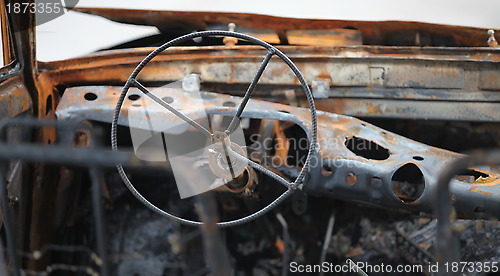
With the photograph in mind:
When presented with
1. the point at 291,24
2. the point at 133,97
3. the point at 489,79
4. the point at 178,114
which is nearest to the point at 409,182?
the point at 489,79

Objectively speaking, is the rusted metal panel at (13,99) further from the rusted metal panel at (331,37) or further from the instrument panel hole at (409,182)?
the instrument panel hole at (409,182)

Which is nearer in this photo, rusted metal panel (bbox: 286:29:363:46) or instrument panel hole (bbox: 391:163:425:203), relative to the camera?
instrument panel hole (bbox: 391:163:425:203)

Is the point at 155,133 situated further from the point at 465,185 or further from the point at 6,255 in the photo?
the point at 465,185

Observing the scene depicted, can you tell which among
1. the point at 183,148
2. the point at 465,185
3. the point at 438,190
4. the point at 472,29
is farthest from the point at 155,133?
the point at 472,29

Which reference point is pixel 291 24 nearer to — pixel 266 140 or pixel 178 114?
pixel 266 140

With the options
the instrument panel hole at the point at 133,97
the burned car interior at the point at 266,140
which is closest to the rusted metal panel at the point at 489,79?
the burned car interior at the point at 266,140

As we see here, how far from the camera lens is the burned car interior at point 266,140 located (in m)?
2.15

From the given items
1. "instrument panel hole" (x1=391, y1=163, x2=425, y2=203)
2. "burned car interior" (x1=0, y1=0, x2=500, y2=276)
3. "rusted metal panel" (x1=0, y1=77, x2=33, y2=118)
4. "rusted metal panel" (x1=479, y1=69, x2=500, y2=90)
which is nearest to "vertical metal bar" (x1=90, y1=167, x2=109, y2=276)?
"burned car interior" (x1=0, y1=0, x2=500, y2=276)

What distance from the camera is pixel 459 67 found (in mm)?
2480

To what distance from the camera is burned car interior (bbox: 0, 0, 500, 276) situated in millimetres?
2148

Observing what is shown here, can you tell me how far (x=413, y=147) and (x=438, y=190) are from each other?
1.22m

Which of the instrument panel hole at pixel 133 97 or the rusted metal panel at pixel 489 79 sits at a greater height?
the rusted metal panel at pixel 489 79

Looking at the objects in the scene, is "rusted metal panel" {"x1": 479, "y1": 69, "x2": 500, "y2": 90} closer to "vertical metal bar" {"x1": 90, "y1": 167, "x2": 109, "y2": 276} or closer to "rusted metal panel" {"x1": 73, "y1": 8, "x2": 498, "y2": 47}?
"rusted metal panel" {"x1": 73, "y1": 8, "x2": 498, "y2": 47}

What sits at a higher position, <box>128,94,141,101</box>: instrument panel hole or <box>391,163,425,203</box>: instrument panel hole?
<box>128,94,141,101</box>: instrument panel hole
